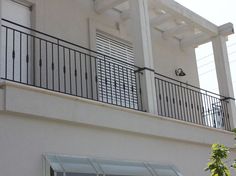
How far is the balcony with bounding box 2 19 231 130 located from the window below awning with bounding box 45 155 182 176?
5.05 feet

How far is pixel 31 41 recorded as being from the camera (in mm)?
10477

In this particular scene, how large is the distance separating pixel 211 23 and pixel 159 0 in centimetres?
285

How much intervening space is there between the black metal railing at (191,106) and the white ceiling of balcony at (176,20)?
1.78 metres

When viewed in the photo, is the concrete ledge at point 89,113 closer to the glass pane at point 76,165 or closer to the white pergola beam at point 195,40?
the glass pane at point 76,165

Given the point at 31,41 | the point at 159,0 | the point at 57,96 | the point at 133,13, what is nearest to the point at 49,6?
the point at 31,41

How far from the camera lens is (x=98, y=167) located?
846cm

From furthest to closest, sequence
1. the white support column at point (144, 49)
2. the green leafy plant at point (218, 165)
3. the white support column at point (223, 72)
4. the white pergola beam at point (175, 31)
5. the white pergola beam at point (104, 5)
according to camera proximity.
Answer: the white pergola beam at point (175, 31) → the white support column at point (223, 72) → the white pergola beam at point (104, 5) → the white support column at point (144, 49) → the green leafy plant at point (218, 165)

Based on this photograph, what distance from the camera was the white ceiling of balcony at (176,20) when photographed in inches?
490

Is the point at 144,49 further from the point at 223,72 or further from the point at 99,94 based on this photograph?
the point at 223,72

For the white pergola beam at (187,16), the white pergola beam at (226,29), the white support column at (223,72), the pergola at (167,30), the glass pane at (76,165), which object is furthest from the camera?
the white pergola beam at (226,29)

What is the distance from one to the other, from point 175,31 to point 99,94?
4.65 metres

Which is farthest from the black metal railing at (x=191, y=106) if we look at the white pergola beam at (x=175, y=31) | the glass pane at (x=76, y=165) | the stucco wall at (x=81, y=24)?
the glass pane at (x=76, y=165)

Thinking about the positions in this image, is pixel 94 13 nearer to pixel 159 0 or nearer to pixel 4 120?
pixel 159 0

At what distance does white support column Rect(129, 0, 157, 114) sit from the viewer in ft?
34.6
